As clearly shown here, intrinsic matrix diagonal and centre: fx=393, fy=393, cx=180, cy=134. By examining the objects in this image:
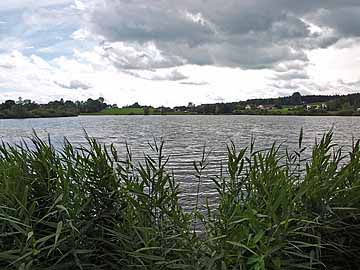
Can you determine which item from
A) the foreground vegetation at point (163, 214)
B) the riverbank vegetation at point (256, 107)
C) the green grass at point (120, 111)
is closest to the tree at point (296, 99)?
the riverbank vegetation at point (256, 107)

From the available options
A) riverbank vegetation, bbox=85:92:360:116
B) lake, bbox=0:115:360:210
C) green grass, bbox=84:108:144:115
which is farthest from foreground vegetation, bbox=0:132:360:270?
green grass, bbox=84:108:144:115

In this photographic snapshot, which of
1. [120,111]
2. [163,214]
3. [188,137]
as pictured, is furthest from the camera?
[120,111]

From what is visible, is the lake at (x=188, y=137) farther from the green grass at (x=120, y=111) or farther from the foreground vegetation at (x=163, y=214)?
the green grass at (x=120, y=111)

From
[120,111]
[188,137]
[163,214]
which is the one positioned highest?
[120,111]

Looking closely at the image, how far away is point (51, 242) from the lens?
4039 mm

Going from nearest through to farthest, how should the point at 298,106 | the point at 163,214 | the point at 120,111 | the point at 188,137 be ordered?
the point at 163,214 → the point at 188,137 → the point at 298,106 → the point at 120,111

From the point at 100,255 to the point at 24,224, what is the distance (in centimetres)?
107

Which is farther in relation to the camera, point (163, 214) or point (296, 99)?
point (296, 99)

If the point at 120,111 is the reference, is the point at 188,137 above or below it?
below

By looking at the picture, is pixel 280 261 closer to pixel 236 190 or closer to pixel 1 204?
pixel 236 190

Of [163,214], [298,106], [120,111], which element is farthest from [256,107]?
[163,214]

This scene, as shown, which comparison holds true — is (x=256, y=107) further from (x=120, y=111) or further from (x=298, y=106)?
(x=120, y=111)

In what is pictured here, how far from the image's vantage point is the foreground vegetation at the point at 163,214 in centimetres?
366

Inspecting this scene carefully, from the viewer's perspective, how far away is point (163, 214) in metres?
4.51
